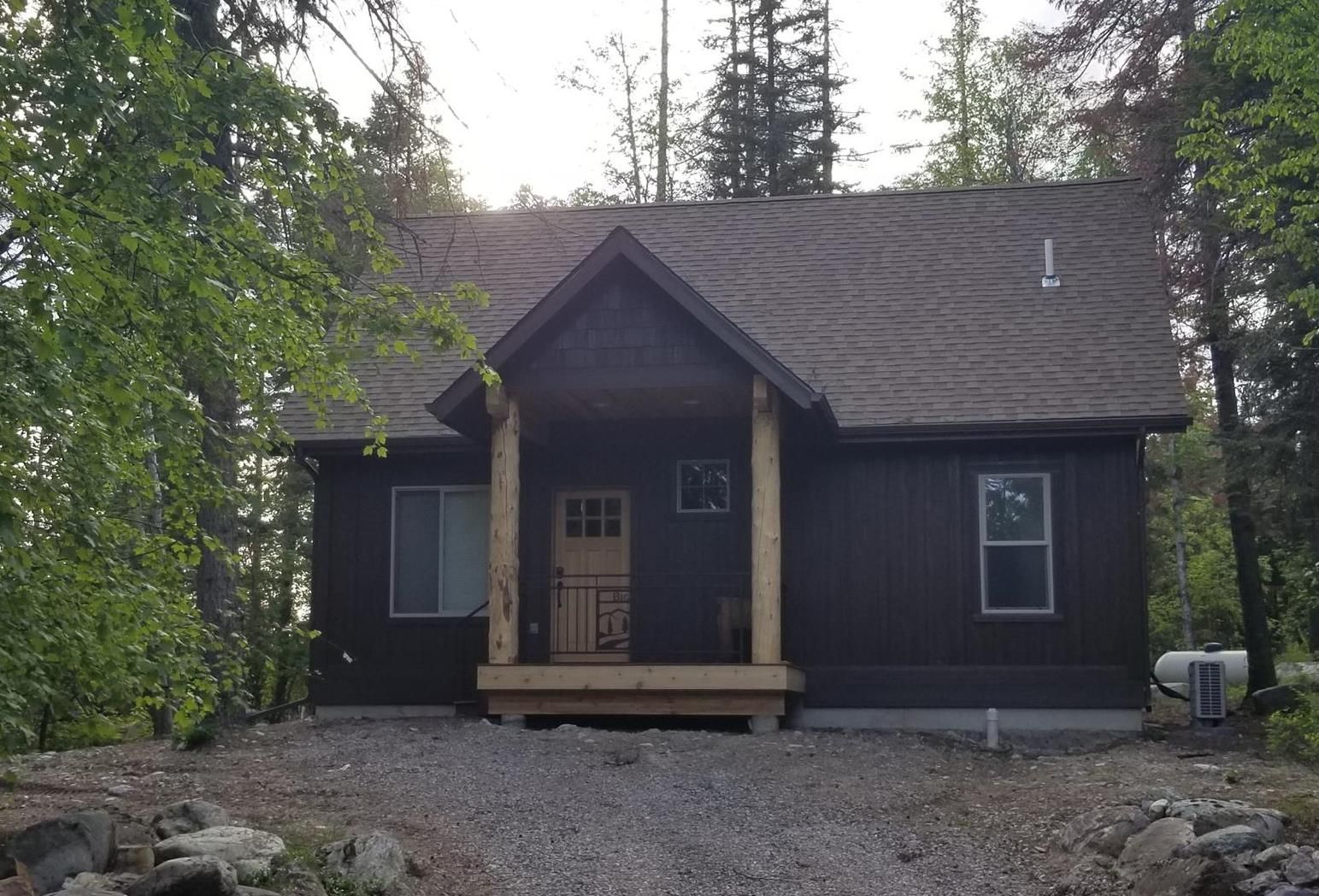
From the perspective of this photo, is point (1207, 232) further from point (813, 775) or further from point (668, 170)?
point (668, 170)

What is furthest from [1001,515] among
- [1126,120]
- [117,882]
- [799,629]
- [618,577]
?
[117,882]

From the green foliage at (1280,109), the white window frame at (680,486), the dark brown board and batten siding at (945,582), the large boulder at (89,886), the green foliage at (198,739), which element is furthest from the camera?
the white window frame at (680,486)

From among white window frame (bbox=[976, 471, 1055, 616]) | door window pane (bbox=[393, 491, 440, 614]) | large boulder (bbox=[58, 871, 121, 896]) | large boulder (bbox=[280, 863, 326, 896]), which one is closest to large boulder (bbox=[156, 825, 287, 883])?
large boulder (bbox=[280, 863, 326, 896])

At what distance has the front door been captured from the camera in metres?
15.2

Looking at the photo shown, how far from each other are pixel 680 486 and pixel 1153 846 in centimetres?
813

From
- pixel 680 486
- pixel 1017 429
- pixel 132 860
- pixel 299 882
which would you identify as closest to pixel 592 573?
→ pixel 680 486

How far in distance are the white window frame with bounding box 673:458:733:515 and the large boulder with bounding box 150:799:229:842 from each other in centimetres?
739

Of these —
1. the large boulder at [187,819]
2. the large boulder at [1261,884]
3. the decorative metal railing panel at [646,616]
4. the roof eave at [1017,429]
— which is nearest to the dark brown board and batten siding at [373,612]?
the decorative metal railing panel at [646,616]

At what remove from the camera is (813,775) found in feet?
36.6

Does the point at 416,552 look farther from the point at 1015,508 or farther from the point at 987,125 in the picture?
the point at 987,125

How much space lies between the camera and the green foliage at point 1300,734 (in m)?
9.36

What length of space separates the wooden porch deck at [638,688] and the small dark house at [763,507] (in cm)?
2

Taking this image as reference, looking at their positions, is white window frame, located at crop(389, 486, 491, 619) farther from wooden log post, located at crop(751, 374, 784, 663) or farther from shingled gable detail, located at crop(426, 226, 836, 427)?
wooden log post, located at crop(751, 374, 784, 663)

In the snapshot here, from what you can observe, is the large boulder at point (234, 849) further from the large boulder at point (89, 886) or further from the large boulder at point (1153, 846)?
the large boulder at point (1153, 846)
